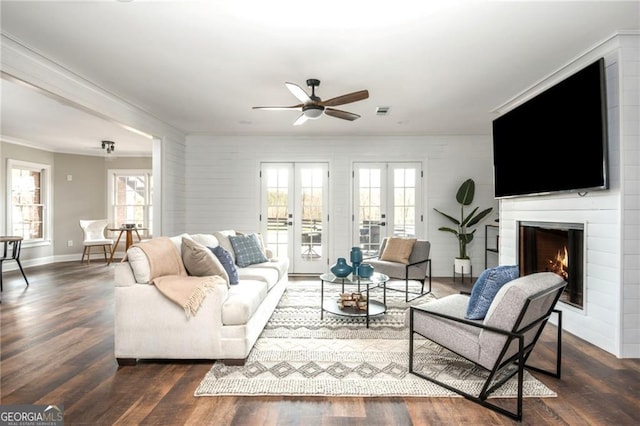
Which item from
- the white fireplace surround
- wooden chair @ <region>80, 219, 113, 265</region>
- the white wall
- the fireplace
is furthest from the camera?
wooden chair @ <region>80, 219, 113, 265</region>

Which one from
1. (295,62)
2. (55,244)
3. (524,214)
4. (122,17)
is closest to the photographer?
(122,17)

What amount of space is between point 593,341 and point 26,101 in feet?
22.3

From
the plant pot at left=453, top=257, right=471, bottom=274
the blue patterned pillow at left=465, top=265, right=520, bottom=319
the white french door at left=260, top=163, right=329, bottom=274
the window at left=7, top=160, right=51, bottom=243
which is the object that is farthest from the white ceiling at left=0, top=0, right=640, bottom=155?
the window at left=7, top=160, right=51, bottom=243

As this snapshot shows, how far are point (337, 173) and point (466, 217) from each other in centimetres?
240

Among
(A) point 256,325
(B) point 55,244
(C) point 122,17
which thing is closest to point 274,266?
(A) point 256,325

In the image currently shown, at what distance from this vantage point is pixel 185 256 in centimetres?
295

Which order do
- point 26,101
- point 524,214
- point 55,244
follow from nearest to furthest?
point 524,214 → point 26,101 → point 55,244

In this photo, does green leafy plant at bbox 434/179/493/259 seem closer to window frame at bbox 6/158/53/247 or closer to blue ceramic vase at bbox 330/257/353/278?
blue ceramic vase at bbox 330/257/353/278

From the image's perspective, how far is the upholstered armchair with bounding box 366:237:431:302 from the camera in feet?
14.9

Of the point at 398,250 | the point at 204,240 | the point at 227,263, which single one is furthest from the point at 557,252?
the point at 204,240

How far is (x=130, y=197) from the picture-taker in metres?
8.10

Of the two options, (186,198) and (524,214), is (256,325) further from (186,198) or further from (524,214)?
(186,198)

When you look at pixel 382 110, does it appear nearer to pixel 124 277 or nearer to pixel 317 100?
pixel 317 100

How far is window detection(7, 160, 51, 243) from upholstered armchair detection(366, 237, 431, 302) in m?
7.02
